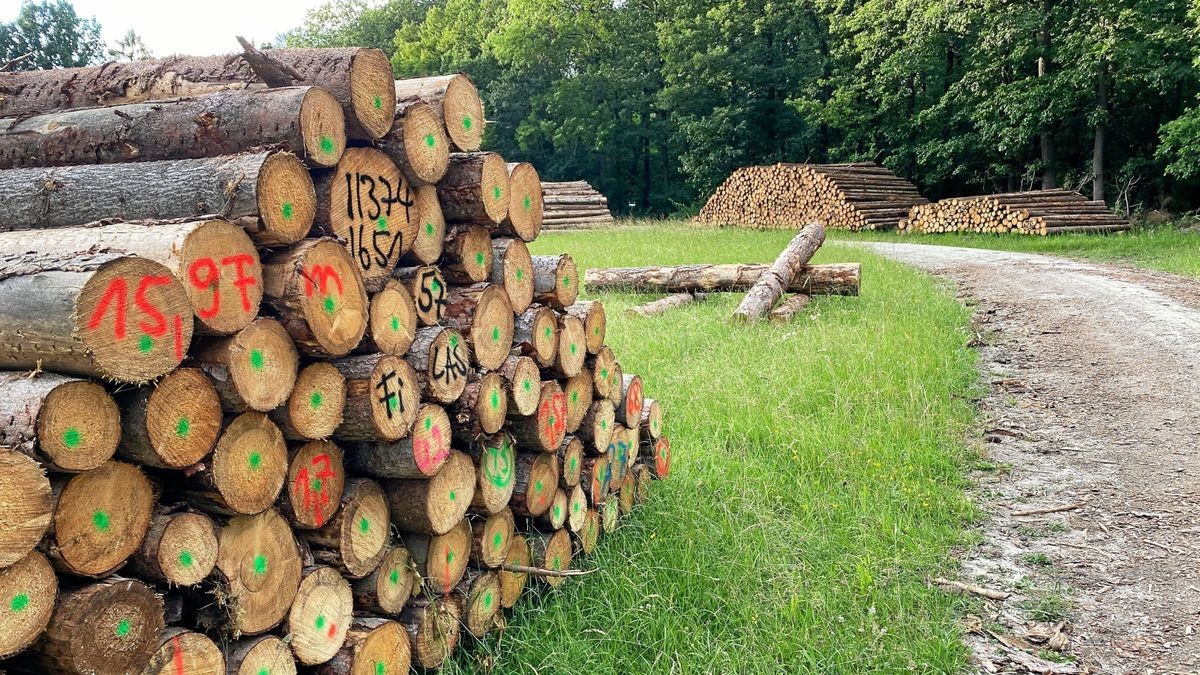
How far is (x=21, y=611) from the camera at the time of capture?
1.65 meters

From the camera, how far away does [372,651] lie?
8.29 ft

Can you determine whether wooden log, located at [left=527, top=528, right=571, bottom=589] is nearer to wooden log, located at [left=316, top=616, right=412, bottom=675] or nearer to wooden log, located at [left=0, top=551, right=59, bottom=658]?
wooden log, located at [left=316, top=616, right=412, bottom=675]

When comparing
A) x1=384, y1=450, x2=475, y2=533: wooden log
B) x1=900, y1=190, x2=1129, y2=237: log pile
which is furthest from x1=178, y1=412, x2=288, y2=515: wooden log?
x1=900, y1=190, x2=1129, y2=237: log pile

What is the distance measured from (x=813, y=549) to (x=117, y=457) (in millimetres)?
2990

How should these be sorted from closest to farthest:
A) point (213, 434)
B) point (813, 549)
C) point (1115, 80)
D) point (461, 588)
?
point (213, 434) → point (461, 588) → point (813, 549) → point (1115, 80)

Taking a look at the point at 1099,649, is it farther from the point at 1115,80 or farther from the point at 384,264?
the point at 1115,80

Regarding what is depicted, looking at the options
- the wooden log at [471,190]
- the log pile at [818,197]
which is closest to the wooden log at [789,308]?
the wooden log at [471,190]

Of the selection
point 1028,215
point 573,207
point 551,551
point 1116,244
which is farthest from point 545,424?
point 573,207

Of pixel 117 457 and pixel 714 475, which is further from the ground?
pixel 117 457

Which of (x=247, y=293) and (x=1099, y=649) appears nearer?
(x=247, y=293)

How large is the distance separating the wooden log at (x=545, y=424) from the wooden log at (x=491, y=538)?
0.31 m

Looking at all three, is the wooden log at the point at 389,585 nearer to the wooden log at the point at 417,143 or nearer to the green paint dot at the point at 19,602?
the green paint dot at the point at 19,602

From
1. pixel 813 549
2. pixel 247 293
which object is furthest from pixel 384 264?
pixel 813 549

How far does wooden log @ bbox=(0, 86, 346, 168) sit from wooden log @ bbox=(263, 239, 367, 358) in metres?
0.36
